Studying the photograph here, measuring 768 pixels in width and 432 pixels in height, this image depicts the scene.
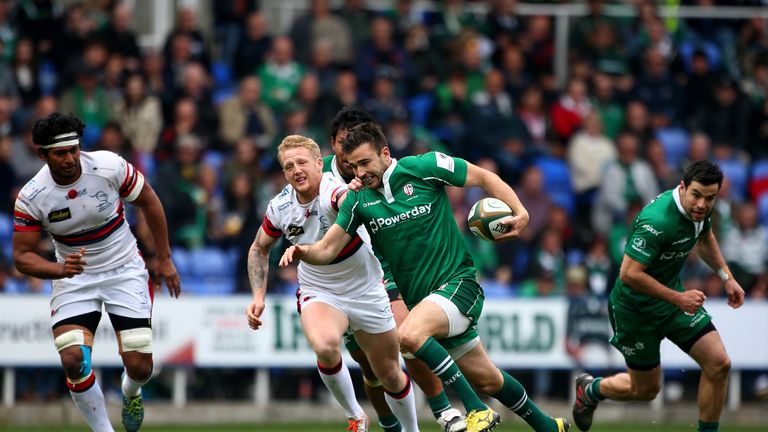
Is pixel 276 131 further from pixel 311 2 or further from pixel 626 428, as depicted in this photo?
pixel 626 428

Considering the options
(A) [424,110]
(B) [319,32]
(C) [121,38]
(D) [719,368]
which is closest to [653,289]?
(D) [719,368]

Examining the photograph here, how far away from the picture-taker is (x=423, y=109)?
18578mm

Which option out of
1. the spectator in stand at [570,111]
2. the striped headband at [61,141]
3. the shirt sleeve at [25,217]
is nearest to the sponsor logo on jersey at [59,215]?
the shirt sleeve at [25,217]

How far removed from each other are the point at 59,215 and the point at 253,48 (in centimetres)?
875

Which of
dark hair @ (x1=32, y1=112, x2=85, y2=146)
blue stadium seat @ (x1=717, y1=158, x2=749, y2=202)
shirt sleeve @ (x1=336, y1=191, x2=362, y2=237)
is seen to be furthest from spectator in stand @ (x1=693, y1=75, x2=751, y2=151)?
dark hair @ (x1=32, y1=112, x2=85, y2=146)

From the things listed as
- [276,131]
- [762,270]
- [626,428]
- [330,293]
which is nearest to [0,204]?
[276,131]

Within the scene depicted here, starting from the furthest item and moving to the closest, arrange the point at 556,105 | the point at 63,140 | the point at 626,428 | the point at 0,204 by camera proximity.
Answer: the point at 556,105 < the point at 0,204 < the point at 626,428 < the point at 63,140

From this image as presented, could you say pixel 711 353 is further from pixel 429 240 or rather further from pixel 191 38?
pixel 191 38

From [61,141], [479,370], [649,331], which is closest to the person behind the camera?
[479,370]

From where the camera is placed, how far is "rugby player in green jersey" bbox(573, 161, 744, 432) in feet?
35.1

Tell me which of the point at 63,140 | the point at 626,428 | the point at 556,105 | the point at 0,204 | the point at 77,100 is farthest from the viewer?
the point at 556,105

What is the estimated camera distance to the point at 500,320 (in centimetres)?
1619

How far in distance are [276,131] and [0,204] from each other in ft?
12.7

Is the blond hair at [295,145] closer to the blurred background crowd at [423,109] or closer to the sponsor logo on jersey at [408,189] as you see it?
the sponsor logo on jersey at [408,189]
